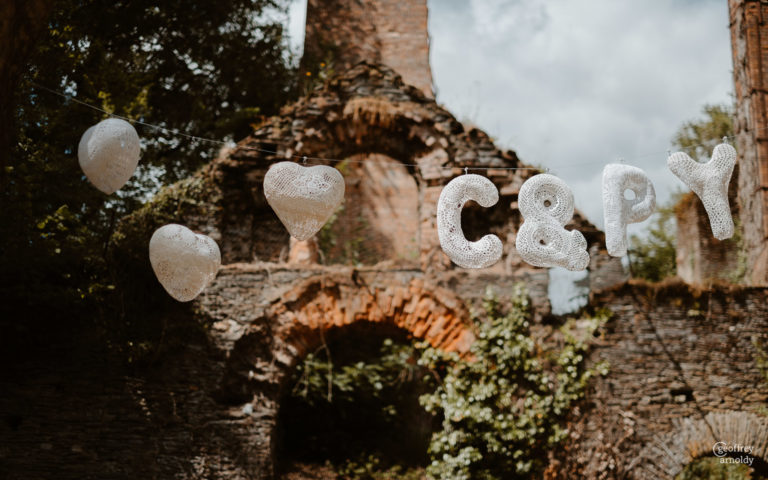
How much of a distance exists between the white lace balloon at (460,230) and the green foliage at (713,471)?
7772 millimetres

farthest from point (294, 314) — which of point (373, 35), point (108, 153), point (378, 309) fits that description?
point (373, 35)

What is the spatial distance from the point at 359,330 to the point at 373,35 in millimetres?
8518

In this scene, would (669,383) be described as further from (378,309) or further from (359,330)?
(359,330)

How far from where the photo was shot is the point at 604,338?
796 centimetres

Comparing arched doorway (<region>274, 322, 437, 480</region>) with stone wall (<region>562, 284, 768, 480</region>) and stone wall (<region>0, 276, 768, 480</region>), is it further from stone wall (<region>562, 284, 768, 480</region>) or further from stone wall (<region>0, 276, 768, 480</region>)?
stone wall (<region>562, 284, 768, 480</region>)

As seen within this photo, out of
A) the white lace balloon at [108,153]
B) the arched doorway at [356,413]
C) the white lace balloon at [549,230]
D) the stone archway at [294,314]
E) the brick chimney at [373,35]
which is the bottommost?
the arched doorway at [356,413]

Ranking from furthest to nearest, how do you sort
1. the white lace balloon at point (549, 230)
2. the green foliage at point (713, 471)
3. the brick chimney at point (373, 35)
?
1. the brick chimney at point (373, 35)
2. the green foliage at point (713, 471)
3. the white lace balloon at point (549, 230)

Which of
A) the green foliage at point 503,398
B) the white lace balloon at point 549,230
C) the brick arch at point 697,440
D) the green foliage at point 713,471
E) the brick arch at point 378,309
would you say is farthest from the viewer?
the green foliage at point 713,471

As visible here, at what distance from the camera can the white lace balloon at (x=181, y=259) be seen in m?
4.90

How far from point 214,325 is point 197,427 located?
1.12 metres

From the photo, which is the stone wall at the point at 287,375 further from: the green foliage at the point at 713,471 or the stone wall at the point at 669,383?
the green foliage at the point at 713,471

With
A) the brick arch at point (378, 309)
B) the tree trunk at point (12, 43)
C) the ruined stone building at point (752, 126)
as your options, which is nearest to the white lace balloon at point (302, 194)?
the tree trunk at point (12, 43)

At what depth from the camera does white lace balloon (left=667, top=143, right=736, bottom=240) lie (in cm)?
473

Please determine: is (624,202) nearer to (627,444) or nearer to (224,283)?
(627,444)
